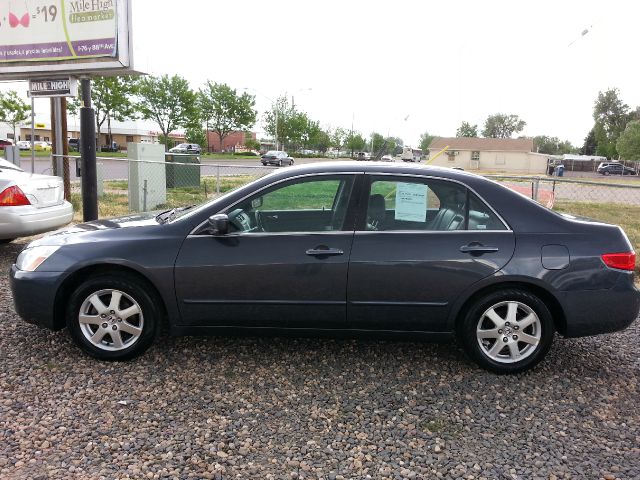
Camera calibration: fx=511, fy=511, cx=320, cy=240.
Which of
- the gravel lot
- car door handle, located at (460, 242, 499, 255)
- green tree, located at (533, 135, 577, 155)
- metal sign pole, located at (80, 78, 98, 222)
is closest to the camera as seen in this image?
the gravel lot

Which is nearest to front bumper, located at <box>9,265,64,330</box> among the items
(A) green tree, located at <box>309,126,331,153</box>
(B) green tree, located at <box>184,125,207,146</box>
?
(B) green tree, located at <box>184,125,207,146</box>


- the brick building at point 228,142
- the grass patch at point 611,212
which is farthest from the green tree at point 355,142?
the grass patch at point 611,212

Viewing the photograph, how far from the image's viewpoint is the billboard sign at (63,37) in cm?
788

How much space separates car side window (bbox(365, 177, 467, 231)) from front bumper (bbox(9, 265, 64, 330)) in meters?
2.36

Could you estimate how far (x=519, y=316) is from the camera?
3699 mm

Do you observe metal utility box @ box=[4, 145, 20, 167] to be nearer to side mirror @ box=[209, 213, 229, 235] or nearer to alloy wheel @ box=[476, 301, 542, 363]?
side mirror @ box=[209, 213, 229, 235]

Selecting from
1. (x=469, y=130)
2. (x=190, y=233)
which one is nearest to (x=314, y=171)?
(x=190, y=233)

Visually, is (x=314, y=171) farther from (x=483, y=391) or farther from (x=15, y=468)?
(x=15, y=468)

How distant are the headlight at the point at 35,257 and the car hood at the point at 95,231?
0.06 meters

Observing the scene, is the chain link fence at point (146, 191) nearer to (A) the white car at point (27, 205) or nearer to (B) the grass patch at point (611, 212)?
(A) the white car at point (27, 205)

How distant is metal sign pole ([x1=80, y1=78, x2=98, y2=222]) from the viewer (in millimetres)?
7219

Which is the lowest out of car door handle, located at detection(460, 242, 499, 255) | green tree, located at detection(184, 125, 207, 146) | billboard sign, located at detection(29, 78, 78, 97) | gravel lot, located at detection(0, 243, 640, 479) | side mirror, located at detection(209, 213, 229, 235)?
gravel lot, located at detection(0, 243, 640, 479)

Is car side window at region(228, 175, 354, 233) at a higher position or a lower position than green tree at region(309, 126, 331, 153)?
lower

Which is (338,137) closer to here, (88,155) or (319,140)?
(319,140)
